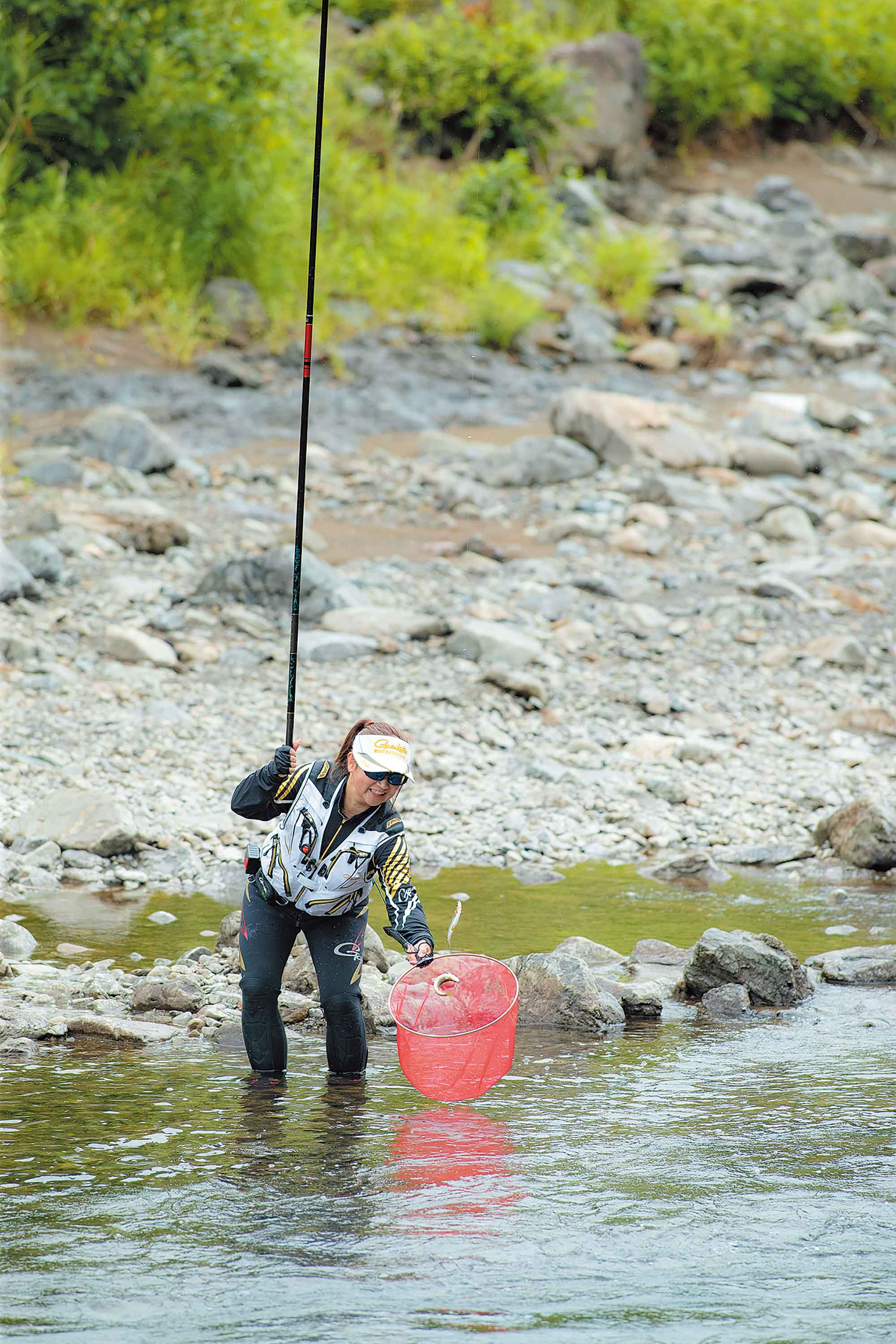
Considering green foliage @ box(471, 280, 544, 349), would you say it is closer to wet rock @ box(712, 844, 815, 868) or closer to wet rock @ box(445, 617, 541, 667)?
wet rock @ box(445, 617, 541, 667)

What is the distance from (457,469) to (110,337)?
3821mm

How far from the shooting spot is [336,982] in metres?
5.28

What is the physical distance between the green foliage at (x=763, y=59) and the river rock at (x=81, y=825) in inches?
764

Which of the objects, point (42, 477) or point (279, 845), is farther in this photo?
point (42, 477)

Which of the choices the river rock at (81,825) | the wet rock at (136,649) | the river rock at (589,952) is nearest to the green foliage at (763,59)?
the wet rock at (136,649)

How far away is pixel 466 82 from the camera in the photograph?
20922 mm

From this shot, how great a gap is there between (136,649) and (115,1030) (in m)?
5.22

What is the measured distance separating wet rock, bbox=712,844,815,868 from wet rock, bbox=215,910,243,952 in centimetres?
324

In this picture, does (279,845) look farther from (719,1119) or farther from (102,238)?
(102,238)

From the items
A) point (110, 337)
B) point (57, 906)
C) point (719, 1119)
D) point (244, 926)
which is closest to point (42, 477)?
point (110, 337)

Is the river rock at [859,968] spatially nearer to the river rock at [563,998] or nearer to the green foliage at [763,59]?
the river rock at [563,998]

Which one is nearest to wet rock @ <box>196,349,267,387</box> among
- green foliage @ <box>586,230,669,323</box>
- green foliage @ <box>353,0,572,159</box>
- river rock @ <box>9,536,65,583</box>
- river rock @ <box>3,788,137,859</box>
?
river rock @ <box>9,536,65,583</box>

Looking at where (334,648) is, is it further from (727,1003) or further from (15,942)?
(727,1003)

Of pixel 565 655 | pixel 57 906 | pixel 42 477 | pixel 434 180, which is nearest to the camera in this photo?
pixel 57 906
